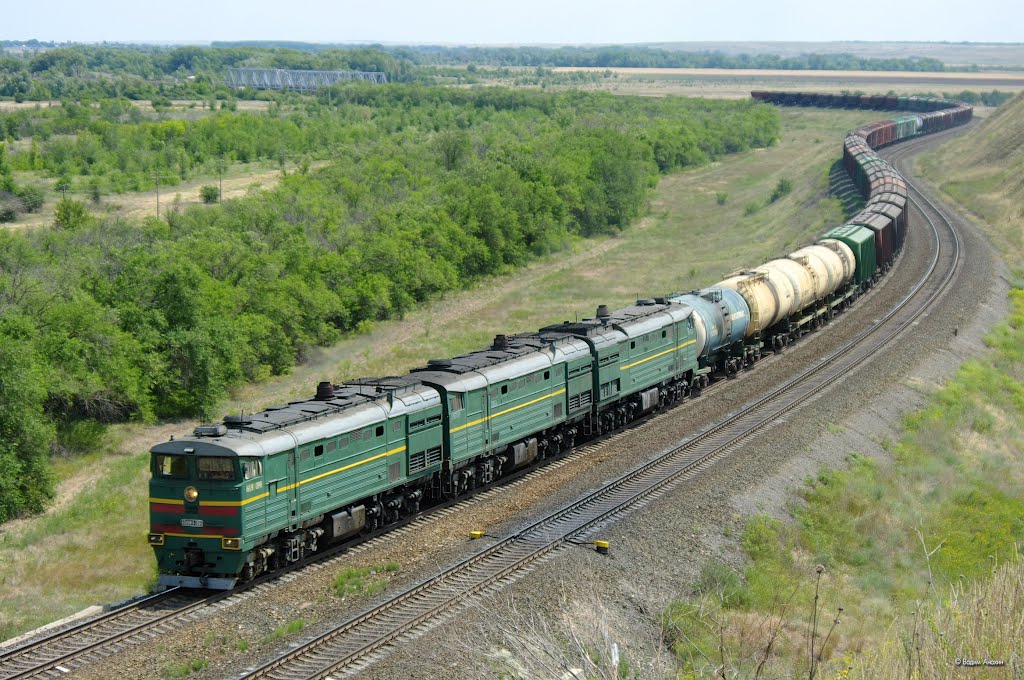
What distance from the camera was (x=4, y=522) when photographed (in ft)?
104

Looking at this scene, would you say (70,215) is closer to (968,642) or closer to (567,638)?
(567,638)

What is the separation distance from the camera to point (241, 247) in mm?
53219

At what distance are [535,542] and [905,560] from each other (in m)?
9.59

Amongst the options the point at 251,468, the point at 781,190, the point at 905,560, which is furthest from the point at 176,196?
the point at 905,560

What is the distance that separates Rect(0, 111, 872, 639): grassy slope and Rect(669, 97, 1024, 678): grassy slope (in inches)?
540

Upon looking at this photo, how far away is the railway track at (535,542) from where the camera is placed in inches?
789

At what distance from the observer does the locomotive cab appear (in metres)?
22.6

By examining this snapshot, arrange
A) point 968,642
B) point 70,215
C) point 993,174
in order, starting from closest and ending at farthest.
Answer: point 968,642 < point 70,215 < point 993,174

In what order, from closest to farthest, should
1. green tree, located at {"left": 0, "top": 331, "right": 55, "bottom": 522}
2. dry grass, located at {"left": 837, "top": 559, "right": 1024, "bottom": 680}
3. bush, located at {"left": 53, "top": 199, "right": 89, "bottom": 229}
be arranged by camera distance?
dry grass, located at {"left": 837, "top": 559, "right": 1024, "bottom": 680}, green tree, located at {"left": 0, "top": 331, "right": 55, "bottom": 522}, bush, located at {"left": 53, "top": 199, "right": 89, "bottom": 229}

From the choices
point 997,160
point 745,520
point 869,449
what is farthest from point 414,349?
point 997,160

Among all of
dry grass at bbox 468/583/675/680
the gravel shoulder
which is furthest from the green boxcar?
dry grass at bbox 468/583/675/680

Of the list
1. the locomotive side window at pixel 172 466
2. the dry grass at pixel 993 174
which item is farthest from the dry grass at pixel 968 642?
the dry grass at pixel 993 174

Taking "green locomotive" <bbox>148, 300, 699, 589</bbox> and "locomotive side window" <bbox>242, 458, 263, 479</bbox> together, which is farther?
"green locomotive" <bbox>148, 300, 699, 589</bbox>

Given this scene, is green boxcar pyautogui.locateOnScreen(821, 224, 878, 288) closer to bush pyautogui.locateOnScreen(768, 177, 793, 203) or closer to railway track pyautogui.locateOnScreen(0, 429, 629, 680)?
railway track pyautogui.locateOnScreen(0, 429, 629, 680)
